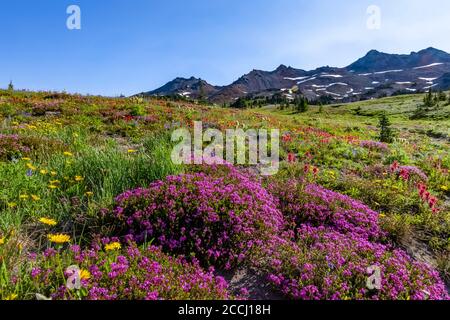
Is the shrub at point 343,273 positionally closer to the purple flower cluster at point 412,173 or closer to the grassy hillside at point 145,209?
the grassy hillside at point 145,209

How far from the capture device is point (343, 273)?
4730 millimetres

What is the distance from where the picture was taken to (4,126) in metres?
13.0

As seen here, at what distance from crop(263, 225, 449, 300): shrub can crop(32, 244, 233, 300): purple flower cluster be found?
97 centimetres

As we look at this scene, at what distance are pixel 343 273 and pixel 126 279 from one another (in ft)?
8.88

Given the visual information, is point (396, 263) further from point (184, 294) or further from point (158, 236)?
point (158, 236)

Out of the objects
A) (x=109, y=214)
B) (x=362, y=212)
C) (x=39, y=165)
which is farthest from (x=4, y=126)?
(x=362, y=212)

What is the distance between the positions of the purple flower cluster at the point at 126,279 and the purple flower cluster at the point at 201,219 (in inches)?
25.3

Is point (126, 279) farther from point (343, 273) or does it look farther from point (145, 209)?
point (343, 273)

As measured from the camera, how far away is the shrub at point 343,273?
4504 millimetres

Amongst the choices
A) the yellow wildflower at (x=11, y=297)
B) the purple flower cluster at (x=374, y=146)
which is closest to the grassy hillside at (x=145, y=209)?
the yellow wildflower at (x=11, y=297)

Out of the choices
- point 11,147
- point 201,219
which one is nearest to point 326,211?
point 201,219

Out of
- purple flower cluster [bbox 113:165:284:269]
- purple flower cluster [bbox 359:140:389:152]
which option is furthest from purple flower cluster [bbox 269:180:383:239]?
purple flower cluster [bbox 359:140:389:152]

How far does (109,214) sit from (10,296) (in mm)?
2430

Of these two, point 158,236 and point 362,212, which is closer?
point 158,236
